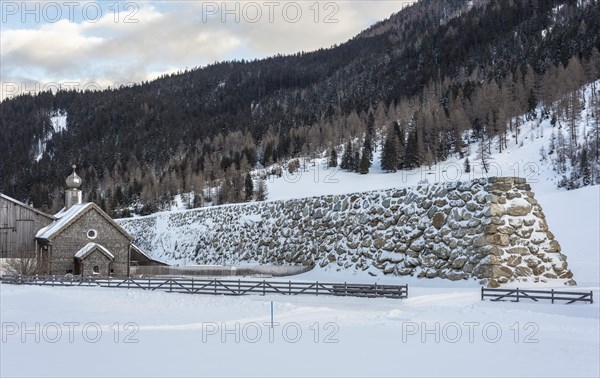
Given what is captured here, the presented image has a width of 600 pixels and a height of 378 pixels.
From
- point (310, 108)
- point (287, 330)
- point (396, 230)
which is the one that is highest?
point (310, 108)

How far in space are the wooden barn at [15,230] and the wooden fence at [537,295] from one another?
33.9 m

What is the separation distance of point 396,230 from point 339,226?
4593 millimetres

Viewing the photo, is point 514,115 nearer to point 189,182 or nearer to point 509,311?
point 189,182

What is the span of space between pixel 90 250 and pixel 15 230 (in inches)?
261

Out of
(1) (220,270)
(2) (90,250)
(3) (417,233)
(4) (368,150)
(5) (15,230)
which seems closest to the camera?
(3) (417,233)

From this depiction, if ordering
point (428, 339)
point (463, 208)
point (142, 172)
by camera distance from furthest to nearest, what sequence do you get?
point (142, 172) → point (463, 208) → point (428, 339)

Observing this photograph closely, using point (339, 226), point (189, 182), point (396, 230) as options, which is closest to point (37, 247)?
point (339, 226)

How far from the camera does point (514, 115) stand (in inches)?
4230

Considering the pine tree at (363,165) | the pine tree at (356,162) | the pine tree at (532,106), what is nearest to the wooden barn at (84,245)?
the pine tree at (363,165)

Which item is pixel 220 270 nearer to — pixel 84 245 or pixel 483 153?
pixel 84 245

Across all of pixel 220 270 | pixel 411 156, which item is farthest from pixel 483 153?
pixel 220 270

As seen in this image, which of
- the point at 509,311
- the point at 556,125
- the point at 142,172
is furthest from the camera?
the point at 142,172

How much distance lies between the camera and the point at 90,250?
45094mm

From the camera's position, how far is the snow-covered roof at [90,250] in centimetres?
4497
